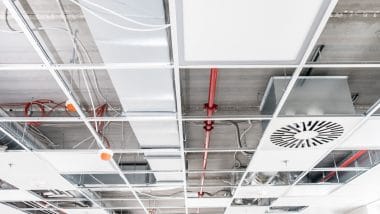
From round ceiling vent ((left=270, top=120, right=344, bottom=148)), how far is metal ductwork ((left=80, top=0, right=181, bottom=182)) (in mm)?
976

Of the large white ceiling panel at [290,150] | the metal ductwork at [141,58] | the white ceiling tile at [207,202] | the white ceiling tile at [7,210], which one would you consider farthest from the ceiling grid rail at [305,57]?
the white ceiling tile at [7,210]

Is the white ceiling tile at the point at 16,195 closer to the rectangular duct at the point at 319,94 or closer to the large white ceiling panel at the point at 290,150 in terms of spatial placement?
the large white ceiling panel at the point at 290,150

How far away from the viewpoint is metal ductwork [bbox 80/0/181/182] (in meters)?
1.69

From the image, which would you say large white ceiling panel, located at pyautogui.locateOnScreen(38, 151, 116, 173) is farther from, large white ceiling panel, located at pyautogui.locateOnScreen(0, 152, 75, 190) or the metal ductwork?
the metal ductwork

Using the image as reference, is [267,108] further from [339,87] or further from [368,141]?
[368,141]

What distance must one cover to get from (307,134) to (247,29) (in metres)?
1.54

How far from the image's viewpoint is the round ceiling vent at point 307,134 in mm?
2807

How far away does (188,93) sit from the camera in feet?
9.76

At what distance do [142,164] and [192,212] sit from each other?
3.05 m

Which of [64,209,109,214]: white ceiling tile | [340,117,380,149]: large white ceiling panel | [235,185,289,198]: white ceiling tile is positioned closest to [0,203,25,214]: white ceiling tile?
[64,209,109,214]: white ceiling tile

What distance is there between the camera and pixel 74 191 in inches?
195

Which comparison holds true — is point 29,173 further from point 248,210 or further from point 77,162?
point 248,210

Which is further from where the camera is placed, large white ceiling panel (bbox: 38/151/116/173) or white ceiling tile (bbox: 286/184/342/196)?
white ceiling tile (bbox: 286/184/342/196)

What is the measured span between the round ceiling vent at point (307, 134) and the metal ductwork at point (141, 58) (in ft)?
3.20
